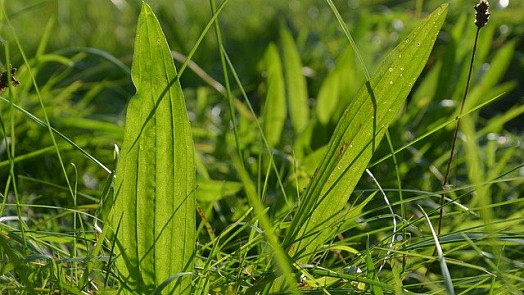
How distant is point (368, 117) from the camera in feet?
3.34

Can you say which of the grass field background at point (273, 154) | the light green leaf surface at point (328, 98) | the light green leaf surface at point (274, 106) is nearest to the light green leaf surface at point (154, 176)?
the grass field background at point (273, 154)

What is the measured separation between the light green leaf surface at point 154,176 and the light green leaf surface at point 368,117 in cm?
15

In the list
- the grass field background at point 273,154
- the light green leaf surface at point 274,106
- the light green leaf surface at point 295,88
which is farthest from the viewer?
the light green leaf surface at point 295,88

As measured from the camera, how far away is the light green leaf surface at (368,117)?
1011 mm

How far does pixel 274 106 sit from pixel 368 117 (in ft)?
2.93

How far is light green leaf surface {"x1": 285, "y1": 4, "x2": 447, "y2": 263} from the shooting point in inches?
39.8

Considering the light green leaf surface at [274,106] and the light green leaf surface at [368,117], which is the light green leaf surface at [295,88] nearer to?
the light green leaf surface at [274,106]

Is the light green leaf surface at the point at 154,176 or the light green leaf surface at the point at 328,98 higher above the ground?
the light green leaf surface at the point at 154,176

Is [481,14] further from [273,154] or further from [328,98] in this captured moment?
[328,98]

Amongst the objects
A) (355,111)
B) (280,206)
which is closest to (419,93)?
(280,206)

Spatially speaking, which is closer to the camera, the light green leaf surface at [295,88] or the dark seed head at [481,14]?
the dark seed head at [481,14]

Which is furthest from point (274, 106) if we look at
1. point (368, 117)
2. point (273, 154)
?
point (368, 117)

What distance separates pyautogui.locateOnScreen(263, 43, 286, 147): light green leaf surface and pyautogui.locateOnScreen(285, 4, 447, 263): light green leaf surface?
783mm

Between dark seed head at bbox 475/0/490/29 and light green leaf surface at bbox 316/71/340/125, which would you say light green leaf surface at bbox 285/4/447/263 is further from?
light green leaf surface at bbox 316/71/340/125
